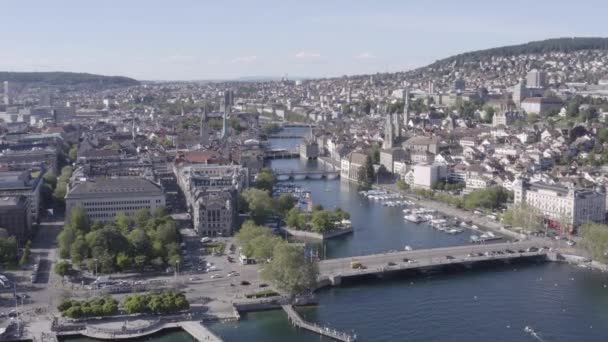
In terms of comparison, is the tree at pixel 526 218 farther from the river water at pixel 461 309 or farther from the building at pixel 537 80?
the building at pixel 537 80

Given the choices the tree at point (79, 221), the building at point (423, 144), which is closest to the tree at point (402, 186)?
the building at point (423, 144)

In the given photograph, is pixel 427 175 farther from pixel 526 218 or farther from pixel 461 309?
pixel 461 309

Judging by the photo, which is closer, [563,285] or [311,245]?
[563,285]

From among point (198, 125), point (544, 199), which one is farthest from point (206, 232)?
point (198, 125)

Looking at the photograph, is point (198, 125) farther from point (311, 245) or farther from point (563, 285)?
point (563, 285)

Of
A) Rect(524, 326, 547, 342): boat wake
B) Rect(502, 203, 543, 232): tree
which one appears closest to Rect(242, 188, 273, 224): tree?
Rect(502, 203, 543, 232): tree

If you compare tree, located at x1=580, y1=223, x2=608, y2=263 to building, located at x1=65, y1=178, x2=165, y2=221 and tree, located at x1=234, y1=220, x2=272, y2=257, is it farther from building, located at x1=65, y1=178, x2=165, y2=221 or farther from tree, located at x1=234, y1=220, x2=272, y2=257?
building, located at x1=65, y1=178, x2=165, y2=221

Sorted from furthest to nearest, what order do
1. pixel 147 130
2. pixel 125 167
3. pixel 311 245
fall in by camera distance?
1. pixel 147 130
2. pixel 125 167
3. pixel 311 245
